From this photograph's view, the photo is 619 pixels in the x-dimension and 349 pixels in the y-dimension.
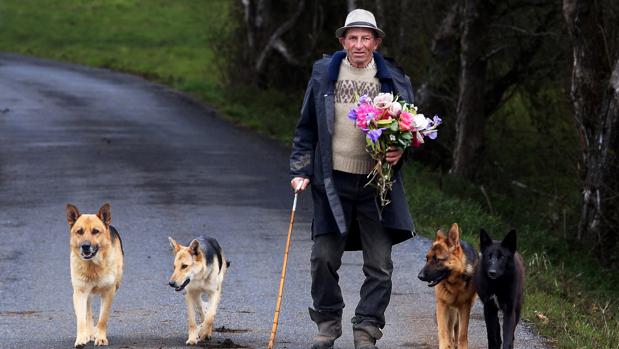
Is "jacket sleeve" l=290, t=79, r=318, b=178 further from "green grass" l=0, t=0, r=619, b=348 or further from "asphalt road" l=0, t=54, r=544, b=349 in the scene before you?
"green grass" l=0, t=0, r=619, b=348

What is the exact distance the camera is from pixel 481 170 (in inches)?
910

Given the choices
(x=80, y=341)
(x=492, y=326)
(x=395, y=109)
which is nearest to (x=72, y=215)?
(x=80, y=341)

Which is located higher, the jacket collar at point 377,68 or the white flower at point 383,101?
the jacket collar at point 377,68

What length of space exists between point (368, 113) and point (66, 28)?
42.7 meters

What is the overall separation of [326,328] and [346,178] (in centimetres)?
102

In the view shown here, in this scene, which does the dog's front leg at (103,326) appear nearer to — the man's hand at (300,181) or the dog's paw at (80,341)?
the dog's paw at (80,341)

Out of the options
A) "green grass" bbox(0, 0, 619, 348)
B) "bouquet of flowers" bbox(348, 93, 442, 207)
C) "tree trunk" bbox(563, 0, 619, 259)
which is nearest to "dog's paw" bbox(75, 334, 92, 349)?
"bouquet of flowers" bbox(348, 93, 442, 207)

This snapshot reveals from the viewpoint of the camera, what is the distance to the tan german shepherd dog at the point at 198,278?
916 cm

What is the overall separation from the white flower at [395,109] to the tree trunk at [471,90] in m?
12.8

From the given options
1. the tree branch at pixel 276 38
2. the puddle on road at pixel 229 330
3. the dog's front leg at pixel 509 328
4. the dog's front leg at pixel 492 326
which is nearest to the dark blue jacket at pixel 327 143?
the dog's front leg at pixel 492 326

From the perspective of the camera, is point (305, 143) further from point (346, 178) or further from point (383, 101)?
point (383, 101)

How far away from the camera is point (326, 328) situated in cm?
896

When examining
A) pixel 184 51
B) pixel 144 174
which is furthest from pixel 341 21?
pixel 184 51

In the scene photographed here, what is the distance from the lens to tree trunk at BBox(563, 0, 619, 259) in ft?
53.6
